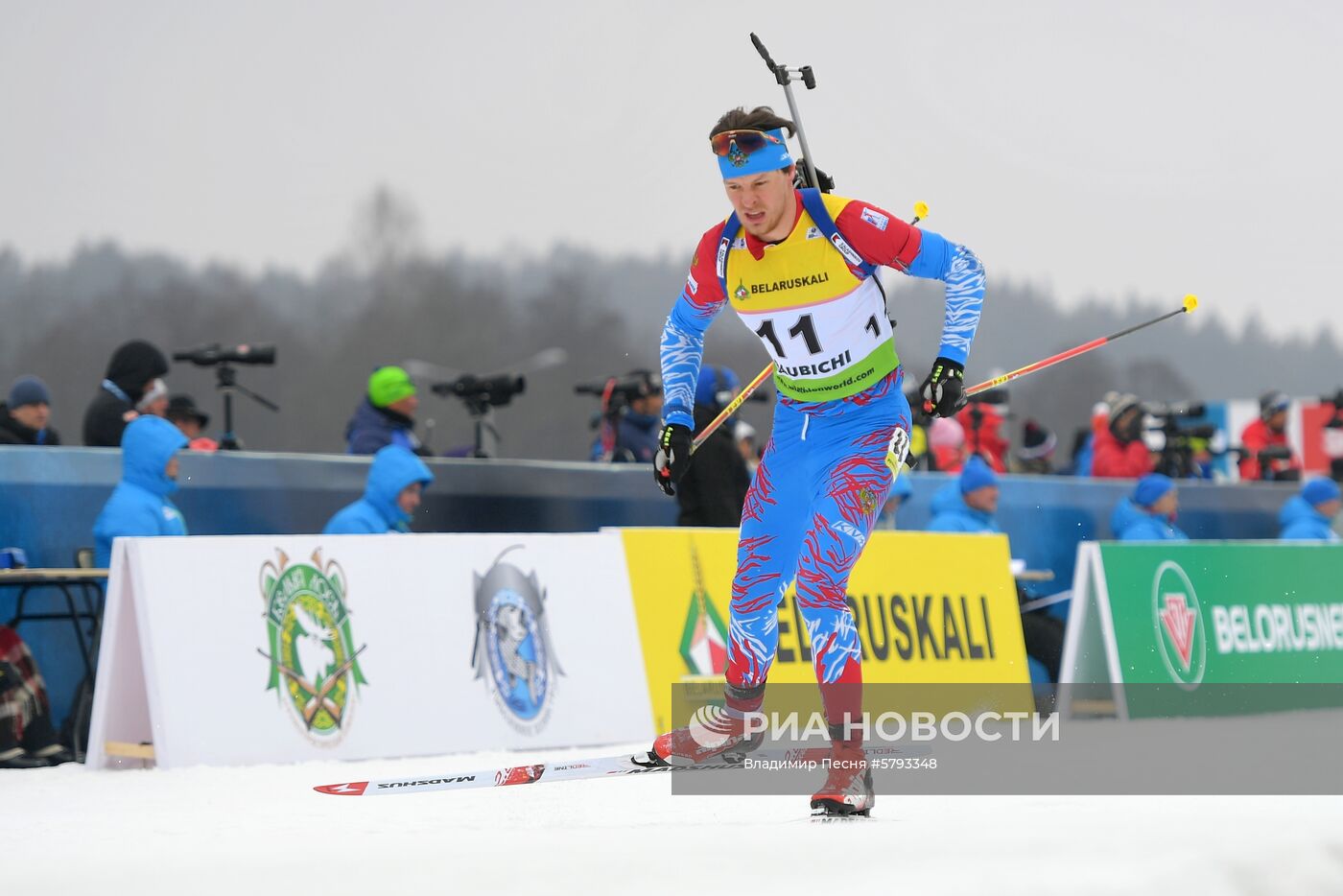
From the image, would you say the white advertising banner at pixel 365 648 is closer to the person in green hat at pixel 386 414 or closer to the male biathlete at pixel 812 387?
the person in green hat at pixel 386 414

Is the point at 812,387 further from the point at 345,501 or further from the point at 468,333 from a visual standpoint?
the point at 468,333

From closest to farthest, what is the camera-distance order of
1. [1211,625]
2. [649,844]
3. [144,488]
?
[649,844]
[144,488]
[1211,625]

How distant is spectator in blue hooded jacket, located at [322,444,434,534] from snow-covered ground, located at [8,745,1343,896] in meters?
2.78

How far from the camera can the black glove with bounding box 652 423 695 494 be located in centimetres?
573

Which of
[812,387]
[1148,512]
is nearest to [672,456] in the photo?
[812,387]

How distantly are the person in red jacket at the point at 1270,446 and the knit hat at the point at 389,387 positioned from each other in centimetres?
929

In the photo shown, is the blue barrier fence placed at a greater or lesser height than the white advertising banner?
greater

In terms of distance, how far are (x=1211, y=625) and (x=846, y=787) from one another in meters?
6.76

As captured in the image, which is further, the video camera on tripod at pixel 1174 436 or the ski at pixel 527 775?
the video camera on tripod at pixel 1174 436

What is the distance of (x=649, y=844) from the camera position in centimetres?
413

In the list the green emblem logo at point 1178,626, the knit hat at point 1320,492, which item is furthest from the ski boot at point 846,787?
the knit hat at point 1320,492

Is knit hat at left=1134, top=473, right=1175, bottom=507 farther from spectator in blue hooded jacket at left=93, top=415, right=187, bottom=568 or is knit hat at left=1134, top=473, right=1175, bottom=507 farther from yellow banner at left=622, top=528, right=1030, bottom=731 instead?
spectator in blue hooded jacket at left=93, top=415, right=187, bottom=568

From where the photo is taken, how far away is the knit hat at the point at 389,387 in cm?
962

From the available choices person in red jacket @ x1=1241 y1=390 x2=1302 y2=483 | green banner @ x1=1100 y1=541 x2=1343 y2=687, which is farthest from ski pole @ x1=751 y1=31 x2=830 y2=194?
person in red jacket @ x1=1241 y1=390 x2=1302 y2=483
